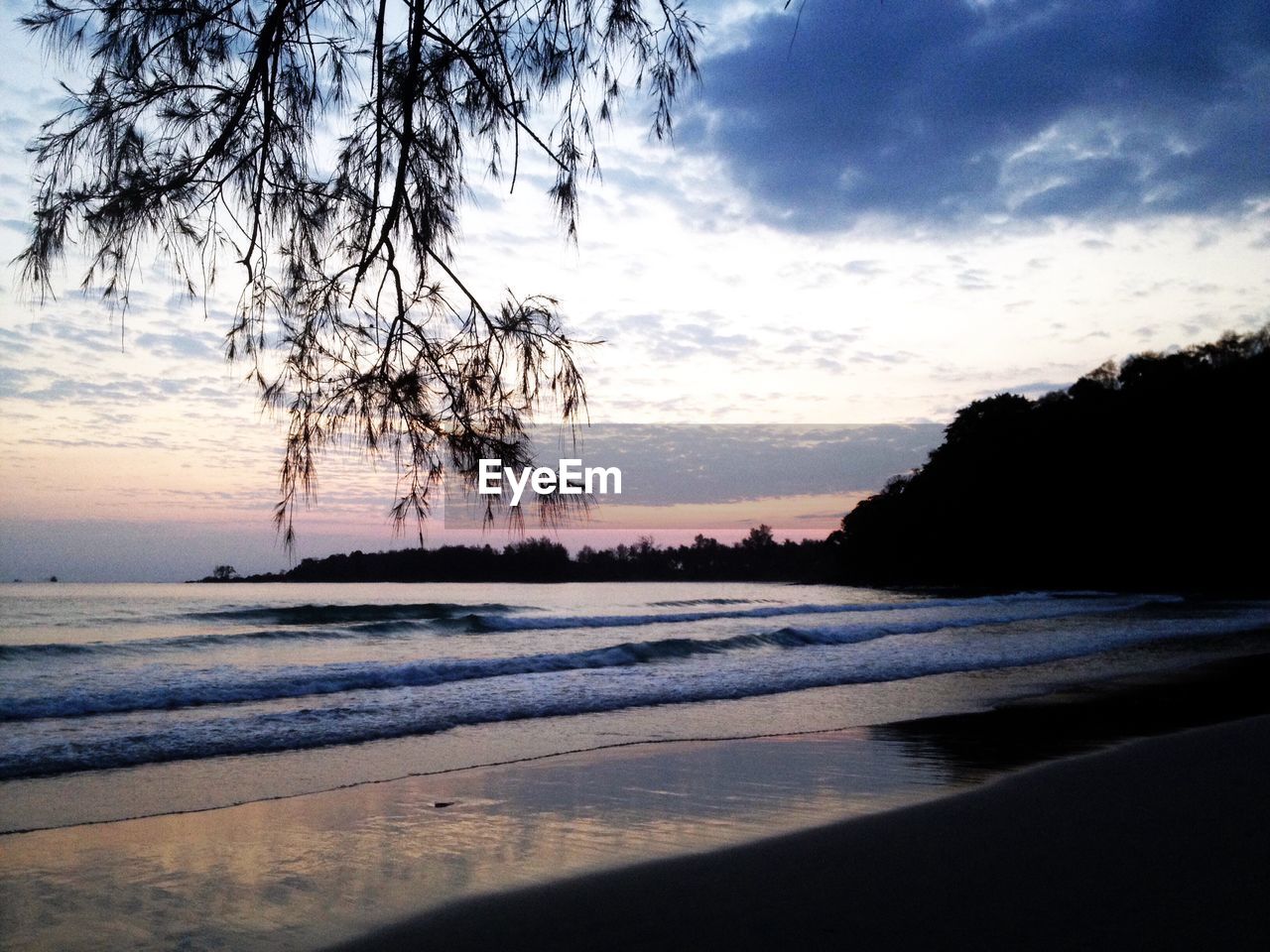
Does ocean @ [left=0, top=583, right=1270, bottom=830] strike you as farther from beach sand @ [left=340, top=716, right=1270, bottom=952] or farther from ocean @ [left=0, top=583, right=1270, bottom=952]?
beach sand @ [left=340, top=716, right=1270, bottom=952]

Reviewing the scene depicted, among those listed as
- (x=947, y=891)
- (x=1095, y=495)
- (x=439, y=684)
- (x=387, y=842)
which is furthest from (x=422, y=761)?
(x=1095, y=495)

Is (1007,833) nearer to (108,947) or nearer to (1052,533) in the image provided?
(108,947)

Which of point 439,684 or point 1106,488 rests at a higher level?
point 1106,488

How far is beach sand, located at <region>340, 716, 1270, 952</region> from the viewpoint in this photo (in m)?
2.98

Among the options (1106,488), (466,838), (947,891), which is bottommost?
(466,838)

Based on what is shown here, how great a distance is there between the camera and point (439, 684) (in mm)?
11320

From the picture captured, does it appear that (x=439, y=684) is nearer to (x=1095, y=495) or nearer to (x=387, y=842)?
(x=387, y=842)

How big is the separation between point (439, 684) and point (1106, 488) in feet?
178

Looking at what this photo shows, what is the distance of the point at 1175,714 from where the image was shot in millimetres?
8344

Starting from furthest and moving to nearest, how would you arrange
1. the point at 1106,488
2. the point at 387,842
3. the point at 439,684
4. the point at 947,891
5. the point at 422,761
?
1. the point at 1106,488
2. the point at 439,684
3. the point at 422,761
4. the point at 387,842
5. the point at 947,891

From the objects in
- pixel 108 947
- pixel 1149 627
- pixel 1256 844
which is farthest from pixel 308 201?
pixel 1149 627

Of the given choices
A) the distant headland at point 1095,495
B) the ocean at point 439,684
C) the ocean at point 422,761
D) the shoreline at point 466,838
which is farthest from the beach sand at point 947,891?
the distant headland at point 1095,495

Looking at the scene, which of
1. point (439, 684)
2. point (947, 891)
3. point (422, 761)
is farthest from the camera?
point (439, 684)

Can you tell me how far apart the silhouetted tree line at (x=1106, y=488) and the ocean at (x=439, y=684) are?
30.5m
